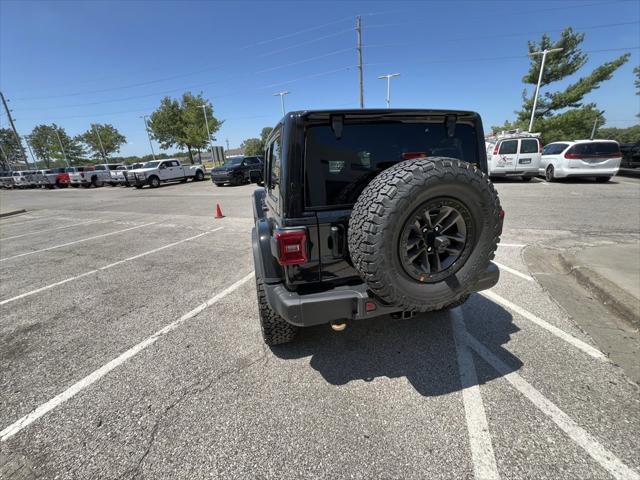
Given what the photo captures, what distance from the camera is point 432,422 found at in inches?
74.2

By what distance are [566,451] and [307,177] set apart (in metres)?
2.36

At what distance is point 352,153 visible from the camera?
2.12m

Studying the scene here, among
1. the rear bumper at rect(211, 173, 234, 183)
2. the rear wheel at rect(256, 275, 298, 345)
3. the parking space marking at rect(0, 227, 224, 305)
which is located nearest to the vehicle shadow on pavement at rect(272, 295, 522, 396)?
the rear wheel at rect(256, 275, 298, 345)

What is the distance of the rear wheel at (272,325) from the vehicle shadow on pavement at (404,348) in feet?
0.56

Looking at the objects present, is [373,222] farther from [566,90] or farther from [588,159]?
[566,90]

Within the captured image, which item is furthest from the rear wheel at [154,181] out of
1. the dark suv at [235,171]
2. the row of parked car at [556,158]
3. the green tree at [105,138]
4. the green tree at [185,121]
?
the green tree at [105,138]

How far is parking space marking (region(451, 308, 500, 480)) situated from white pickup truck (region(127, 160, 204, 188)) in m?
23.5

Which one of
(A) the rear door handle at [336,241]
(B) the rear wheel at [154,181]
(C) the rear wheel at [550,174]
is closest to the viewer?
(A) the rear door handle at [336,241]

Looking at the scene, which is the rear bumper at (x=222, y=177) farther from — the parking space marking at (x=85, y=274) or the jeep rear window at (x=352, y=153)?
the jeep rear window at (x=352, y=153)

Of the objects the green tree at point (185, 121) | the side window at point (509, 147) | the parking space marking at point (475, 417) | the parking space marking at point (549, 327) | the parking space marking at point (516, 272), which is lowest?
the parking space marking at point (516, 272)

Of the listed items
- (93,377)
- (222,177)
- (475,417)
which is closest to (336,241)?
(475,417)

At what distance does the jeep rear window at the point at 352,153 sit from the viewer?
2051mm

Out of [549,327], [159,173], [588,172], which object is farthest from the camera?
[159,173]

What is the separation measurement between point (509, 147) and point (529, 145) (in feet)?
2.44
